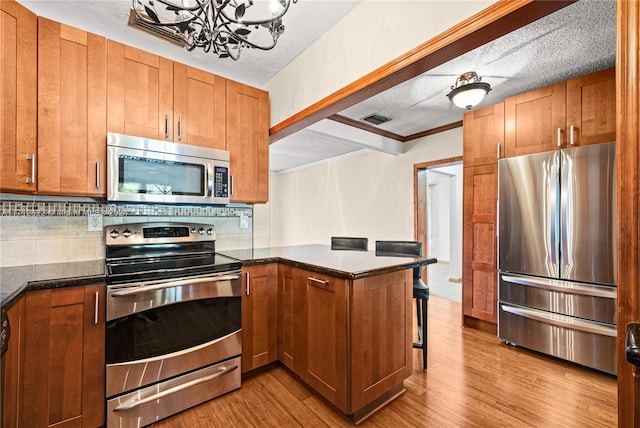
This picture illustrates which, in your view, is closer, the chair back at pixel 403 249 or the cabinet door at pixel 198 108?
the cabinet door at pixel 198 108

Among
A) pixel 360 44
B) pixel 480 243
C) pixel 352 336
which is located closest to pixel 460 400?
pixel 352 336

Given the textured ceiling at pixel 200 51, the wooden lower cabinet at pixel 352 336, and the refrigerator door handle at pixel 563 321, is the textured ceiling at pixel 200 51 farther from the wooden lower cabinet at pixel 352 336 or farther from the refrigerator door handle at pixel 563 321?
the refrigerator door handle at pixel 563 321

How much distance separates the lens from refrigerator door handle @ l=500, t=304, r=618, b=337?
2.18m

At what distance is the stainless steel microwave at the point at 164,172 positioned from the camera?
1.85 metres

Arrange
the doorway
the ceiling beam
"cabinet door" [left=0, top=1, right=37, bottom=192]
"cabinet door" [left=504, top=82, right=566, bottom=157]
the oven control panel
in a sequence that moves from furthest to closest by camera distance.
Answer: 1. the doorway
2. "cabinet door" [left=504, top=82, right=566, bottom=157]
3. the oven control panel
4. "cabinet door" [left=0, top=1, right=37, bottom=192]
5. the ceiling beam

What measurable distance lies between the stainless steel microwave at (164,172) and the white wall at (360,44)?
0.78m

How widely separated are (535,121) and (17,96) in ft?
12.7

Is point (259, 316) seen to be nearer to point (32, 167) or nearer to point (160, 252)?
point (160, 252)

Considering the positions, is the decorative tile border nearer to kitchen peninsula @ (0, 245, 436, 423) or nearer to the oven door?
kitchen peninsula @ (0, 245, 436, 423)

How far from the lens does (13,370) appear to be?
1270 mm

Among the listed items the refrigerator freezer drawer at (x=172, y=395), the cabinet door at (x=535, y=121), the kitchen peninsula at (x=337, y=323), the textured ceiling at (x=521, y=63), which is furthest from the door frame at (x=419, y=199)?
the refrigerator freezer drawer at (x=172, y=395)

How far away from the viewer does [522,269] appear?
8.61 feet

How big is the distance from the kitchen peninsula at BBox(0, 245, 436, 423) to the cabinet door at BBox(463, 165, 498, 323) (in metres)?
1.48

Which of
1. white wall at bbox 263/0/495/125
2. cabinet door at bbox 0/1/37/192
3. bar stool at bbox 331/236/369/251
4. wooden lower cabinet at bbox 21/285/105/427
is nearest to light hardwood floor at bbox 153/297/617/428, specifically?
wooden lower cabinet at bbox 21/285/105/427
